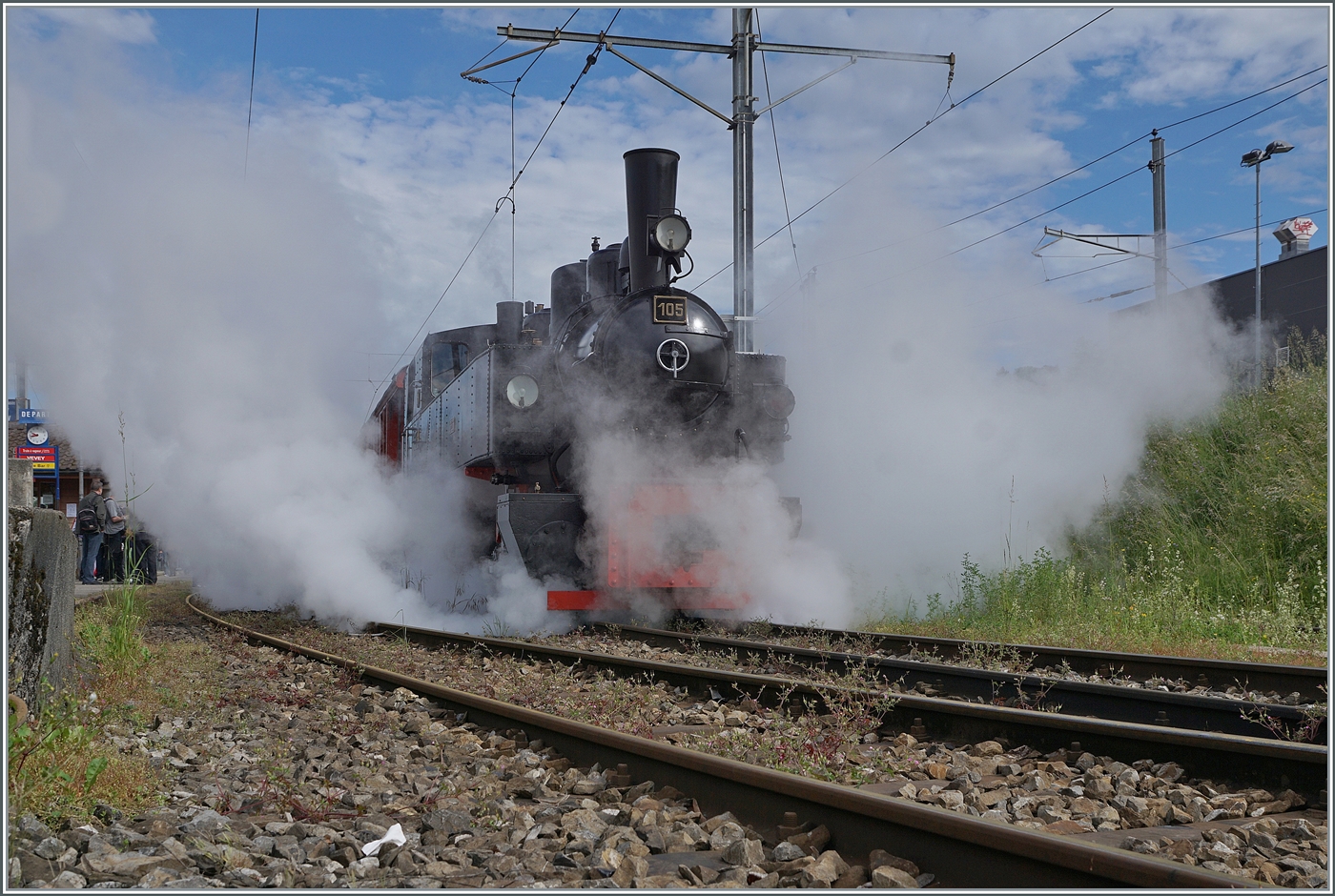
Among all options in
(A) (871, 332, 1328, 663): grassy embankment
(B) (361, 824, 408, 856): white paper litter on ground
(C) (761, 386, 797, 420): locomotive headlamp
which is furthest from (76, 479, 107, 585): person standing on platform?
(B) (361, 824, 408, 856): white paper litter on ground

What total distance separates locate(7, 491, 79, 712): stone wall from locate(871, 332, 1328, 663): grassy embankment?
215 inches

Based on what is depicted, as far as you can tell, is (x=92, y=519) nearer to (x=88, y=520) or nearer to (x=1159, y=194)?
(x=88, y=520)

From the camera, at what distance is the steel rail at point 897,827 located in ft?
6.77

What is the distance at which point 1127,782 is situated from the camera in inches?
124

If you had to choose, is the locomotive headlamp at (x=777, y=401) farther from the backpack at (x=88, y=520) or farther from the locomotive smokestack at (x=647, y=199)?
the backpack at (x=88, y=520)

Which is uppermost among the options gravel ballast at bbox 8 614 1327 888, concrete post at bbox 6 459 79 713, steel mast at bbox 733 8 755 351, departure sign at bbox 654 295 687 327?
steel mast at bbox 733 8 755 351

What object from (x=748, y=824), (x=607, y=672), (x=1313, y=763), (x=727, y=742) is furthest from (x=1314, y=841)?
(x=607, y=672)

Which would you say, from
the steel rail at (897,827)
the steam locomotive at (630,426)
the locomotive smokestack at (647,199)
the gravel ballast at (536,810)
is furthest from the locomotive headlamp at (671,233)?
the steel rail at (897,827)

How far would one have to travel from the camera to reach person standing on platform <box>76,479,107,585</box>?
42.9 ft

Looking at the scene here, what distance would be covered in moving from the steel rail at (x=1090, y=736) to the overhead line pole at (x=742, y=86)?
19.1 feet

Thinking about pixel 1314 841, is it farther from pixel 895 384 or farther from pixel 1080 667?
pixel 895 384

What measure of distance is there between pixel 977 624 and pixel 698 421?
2.85 metres

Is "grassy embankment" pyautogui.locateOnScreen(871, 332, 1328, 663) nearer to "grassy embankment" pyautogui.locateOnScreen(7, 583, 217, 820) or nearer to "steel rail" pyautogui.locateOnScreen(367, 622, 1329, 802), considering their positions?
"steel rail" pyautogui.locateOnScreen(367, 622, 1329, 802)

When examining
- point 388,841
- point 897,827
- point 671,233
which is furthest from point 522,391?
point 897,827
